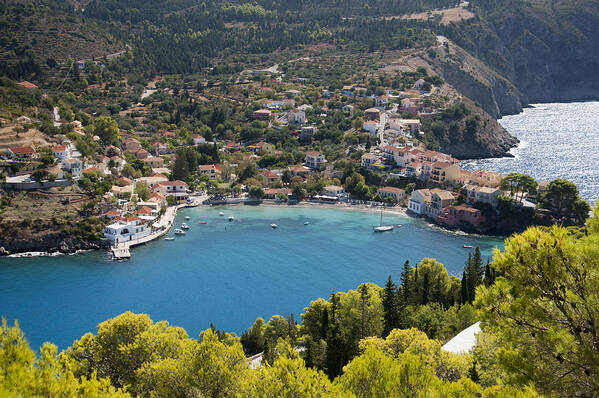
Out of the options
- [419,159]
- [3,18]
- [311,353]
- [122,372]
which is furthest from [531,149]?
[3,18]

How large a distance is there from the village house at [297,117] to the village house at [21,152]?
35.1 m

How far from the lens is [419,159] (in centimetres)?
5775

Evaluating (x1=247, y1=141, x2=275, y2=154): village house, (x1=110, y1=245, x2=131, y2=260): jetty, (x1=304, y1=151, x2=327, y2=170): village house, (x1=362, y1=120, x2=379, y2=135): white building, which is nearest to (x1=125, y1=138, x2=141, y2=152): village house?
(x1=247, y1=141, x2=275, y2=154): village house

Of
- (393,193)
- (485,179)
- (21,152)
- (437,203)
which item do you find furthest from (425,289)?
(21,152)

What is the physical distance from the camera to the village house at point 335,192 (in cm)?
5442

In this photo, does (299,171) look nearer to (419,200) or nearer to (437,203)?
(419,200)

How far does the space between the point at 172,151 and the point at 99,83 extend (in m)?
25.8

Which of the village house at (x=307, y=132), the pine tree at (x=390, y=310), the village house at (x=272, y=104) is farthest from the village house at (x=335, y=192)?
the pine tree at (x=390, y=310)

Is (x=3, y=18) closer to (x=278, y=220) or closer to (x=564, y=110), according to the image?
(x=278, y=220)

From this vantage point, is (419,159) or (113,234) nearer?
(113,234)

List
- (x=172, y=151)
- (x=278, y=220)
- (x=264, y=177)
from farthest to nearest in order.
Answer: (x=172, y=151)
(x=264, y=177)
(x=278, y=220)

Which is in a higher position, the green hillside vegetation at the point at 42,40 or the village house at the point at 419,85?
the green hillside vegetation at the point at 42,40

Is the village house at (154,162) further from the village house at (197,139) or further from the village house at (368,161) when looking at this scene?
the village house at (368,161)

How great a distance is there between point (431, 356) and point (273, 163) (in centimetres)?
4706
